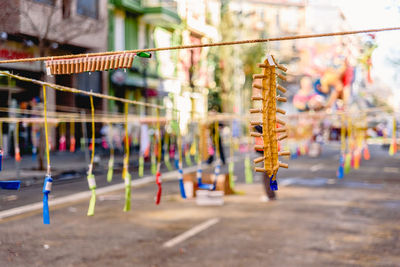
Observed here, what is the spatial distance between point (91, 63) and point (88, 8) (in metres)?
9.87

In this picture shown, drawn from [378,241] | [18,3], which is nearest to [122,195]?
[378,241]

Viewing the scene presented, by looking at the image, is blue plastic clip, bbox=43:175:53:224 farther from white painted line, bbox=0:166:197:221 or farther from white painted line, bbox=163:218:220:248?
white painted line, bbox=163:218:220:248

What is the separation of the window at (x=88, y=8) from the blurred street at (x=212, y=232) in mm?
4649

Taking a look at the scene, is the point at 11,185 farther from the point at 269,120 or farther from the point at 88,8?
the point at 88,8

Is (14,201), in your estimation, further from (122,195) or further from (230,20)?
(230,20)

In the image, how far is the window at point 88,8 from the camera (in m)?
12.5

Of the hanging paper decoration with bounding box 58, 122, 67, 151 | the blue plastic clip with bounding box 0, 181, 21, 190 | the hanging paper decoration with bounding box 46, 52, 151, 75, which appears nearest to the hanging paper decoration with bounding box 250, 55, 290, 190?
the hanging paper decoration with bounding box 46, 52, 151, 75

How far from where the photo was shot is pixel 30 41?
8.66 m

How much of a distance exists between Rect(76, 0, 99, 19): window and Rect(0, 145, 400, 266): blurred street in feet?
15.3

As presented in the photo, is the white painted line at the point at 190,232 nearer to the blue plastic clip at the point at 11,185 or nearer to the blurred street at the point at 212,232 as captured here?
the blurred street at the point at 212,232

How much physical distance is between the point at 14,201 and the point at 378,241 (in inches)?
243

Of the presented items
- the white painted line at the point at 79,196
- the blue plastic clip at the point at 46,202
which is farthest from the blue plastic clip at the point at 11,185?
the white painted line at the point at 79,196

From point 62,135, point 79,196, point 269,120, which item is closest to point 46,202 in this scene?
point 269,120

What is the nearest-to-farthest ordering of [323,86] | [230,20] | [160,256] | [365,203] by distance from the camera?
1. [160,256]
2. [365,203]
3. [323,86]
4. [230,20]
